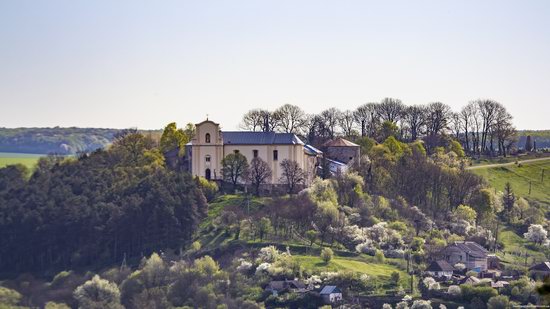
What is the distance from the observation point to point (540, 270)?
72.9 metres

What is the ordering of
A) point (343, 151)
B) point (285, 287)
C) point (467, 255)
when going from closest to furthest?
point (285, 287)
point (467, 255)
point (343, 151)

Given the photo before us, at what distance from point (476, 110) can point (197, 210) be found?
142 feet

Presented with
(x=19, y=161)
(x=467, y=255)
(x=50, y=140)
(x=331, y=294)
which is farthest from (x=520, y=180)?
(x=50, y=140)

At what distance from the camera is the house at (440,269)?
70931 millimetres

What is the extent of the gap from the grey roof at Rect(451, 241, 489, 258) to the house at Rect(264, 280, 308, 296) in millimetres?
13827

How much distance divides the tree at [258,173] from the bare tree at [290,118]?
16.5 m

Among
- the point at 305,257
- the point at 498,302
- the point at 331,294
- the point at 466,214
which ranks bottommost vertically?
the point at 498,302

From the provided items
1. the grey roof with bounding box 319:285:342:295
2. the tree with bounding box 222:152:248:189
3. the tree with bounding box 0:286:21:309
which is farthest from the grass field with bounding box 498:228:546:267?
the tree with bounding box 0:286:21:309

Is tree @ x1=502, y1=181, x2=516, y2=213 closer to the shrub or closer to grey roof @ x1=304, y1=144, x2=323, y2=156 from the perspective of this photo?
grey roof @ x1=304, y1=144, x2=323, y2=156

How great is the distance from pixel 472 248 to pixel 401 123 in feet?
114

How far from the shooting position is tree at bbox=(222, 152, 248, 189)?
85.3m

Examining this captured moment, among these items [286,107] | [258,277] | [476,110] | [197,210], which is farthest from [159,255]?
[476,110]

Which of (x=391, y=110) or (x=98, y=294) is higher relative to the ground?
(x=391, y=110)

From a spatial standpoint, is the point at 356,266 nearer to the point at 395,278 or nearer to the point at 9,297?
the point at 395,278
